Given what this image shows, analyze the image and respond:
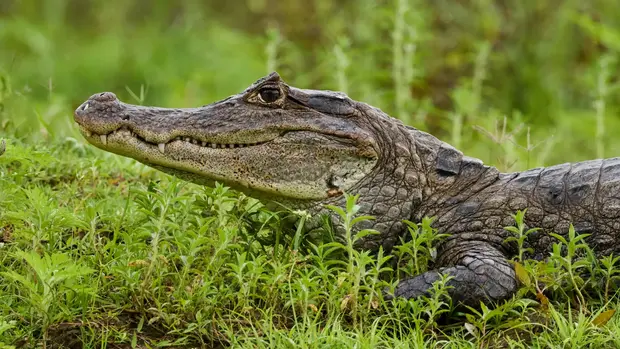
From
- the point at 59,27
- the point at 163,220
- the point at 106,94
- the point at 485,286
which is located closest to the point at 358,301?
the point at 485,286

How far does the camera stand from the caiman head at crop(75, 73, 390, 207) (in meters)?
4.46

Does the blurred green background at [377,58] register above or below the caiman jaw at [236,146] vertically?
above

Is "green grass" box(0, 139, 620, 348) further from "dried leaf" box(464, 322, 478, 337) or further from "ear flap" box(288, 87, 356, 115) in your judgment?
"ear flap" box(288, 87, 356, 115)

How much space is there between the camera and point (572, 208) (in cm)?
457

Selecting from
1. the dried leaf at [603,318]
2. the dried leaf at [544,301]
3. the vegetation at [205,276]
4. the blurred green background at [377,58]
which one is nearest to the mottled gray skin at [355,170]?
the vegetation at [205,276]

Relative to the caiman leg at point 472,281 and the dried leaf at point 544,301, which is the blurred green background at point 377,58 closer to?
the caiman leg at point 472,281

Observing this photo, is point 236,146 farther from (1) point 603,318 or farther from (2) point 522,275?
(1) point 603,318

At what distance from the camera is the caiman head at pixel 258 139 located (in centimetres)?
446

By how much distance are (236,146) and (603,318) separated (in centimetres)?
183

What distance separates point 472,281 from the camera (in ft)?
13.8

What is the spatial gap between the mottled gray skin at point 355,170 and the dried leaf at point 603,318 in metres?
0.56

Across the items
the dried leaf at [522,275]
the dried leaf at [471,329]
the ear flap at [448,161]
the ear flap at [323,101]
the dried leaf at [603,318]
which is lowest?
the dried leaf at [471,329]

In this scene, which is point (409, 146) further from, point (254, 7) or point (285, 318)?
point (254, 7)

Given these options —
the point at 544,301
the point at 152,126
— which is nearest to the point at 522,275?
the point at 544,301
